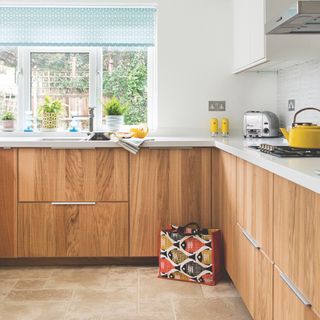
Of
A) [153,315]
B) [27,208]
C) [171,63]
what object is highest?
[171,63]

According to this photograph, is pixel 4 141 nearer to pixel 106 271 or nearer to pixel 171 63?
pixel 106 271

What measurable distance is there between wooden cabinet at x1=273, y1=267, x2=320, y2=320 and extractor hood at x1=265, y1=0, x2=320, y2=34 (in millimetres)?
1046

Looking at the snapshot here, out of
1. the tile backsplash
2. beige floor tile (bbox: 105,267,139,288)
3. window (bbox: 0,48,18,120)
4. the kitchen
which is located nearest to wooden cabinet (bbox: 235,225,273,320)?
the kitchen

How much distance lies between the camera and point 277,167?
1.88 meters

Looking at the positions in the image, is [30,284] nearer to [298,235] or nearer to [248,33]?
[298,235]

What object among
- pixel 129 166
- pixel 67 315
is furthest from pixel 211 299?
pixel 129 166

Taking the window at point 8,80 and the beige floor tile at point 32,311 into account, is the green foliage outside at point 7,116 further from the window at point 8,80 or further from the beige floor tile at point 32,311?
the beige floor tile at point 32,311

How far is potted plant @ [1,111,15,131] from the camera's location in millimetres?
4217

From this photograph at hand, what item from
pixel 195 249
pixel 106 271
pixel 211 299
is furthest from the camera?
pixel 106 271

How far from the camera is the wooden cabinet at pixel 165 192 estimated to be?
356cm

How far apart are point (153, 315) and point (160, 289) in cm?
41

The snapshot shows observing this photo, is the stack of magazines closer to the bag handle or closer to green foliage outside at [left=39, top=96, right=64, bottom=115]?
the bag handle

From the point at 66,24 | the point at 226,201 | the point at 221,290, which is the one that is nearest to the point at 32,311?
the point at 221,290

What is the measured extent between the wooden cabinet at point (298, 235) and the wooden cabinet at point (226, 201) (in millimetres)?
963
